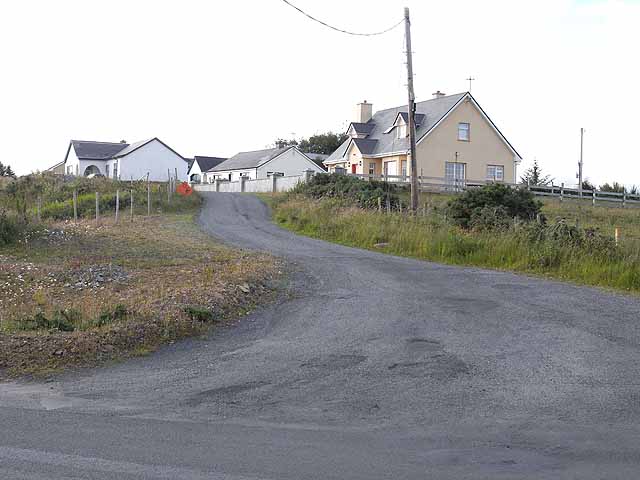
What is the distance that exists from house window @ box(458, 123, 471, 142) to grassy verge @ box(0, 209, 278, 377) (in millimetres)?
31055

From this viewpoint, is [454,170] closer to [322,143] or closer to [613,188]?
[613,188]

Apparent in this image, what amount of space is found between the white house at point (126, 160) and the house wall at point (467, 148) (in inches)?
1259

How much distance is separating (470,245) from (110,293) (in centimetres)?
1130

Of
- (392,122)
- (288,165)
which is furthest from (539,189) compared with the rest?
(288,165)

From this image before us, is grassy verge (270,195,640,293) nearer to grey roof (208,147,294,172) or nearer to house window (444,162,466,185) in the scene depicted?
house window (444,162,466,185)

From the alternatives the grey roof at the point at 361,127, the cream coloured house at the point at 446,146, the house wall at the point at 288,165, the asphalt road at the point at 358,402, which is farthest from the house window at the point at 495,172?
the asphalt road at the point at 358,402

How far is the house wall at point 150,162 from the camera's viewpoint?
7594 centimetres

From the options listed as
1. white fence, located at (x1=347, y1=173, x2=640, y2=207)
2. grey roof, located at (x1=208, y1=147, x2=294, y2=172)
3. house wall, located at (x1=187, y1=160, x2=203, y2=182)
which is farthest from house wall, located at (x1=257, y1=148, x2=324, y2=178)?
white fence, located at (x1=347, y1=173, x2=640, y2=207)

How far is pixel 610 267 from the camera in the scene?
18438 mm

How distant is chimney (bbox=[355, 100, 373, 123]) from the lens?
5992cm

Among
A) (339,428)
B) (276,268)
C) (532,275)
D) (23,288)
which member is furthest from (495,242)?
(339,428)

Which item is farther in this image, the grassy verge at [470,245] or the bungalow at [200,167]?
the bungalow at [200,167]

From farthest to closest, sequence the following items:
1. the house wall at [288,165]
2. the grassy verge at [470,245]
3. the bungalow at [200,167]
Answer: the bungalow at [200,167], the house wall at [288,165], the grassy verge at [470,245]

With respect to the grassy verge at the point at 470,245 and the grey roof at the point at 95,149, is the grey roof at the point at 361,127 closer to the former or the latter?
the grassy verge at the point at 470,245
